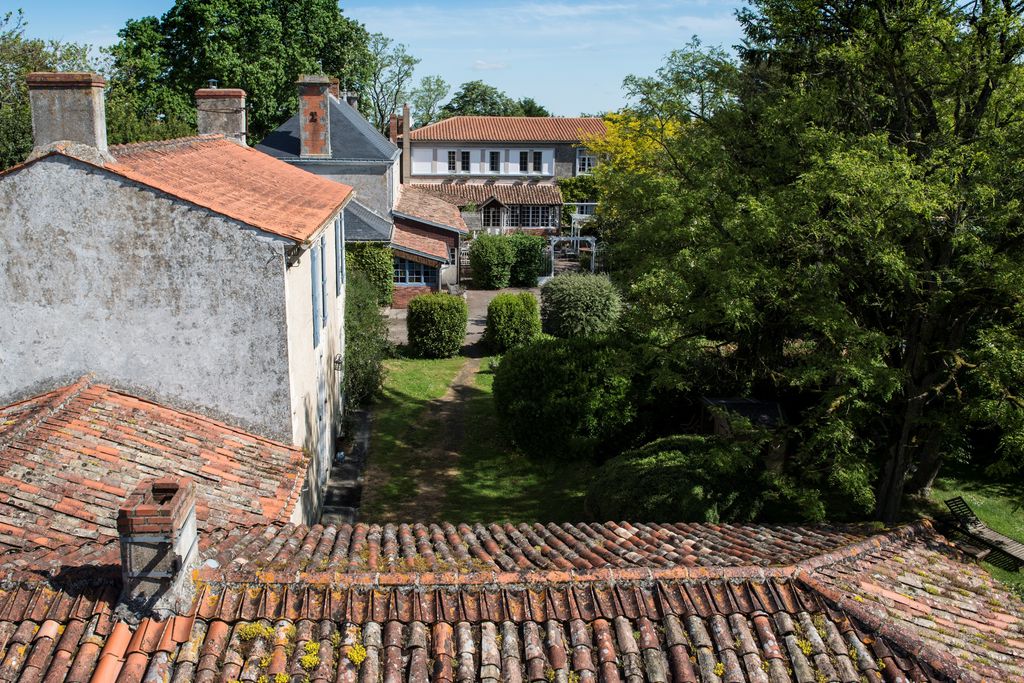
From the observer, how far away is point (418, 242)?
37.3m

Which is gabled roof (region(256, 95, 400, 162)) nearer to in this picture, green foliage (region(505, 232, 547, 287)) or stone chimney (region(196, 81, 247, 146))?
green foliage (region(505, 232, 547, 287))

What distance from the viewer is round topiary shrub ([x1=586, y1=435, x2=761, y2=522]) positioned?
45.5 feet

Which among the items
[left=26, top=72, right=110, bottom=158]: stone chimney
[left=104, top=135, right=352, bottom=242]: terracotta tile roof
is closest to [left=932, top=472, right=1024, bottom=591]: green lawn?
[left=104, top=135, right=352, bottom=242]: terracotta tile roof

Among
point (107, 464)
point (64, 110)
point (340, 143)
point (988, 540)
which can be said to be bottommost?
point (988, 540)

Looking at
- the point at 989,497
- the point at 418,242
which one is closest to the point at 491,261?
the point at 418,242

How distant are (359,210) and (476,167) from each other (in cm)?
3070

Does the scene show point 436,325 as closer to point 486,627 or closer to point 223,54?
point 486,627

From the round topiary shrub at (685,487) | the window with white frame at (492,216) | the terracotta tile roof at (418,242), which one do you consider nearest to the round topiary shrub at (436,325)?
the terracotta tile roof at (418,242)

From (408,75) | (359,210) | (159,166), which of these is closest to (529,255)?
(359,210)

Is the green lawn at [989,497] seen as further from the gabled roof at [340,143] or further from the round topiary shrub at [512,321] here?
the gabled roof at [340,143]

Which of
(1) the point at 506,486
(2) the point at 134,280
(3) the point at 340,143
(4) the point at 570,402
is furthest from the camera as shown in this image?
(3) the point at 340,143

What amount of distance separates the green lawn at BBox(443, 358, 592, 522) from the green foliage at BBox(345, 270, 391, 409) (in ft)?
10.7

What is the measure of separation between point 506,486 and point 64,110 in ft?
37.9

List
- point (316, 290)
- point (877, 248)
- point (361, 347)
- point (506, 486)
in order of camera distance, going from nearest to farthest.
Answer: point (877, 248) → point (316, 290) → point (506, 486) → point (361, 347)
